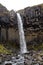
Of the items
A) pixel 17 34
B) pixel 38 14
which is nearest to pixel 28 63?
pixel 17 34

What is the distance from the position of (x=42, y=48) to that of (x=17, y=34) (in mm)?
6717

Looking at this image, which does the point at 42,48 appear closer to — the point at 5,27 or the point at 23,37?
the point at 23,37

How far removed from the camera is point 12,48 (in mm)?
48250

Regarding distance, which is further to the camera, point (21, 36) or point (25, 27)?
point (25, 27)

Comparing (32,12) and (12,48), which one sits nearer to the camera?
(12,48)

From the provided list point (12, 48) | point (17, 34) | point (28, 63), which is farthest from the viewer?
point (17, 34)

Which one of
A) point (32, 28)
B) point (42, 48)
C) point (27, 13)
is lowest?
point (42, 48)

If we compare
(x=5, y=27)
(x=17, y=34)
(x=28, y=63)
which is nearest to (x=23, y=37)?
(x=17, y=34)

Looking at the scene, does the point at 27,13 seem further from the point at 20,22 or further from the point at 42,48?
the point at 42,48

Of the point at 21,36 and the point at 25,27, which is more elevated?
the point at 25,27

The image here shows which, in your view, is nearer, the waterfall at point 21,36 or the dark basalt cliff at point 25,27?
the waterfall at point 21,36

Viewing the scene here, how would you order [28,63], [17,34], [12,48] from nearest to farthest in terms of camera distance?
[28,63] → [12,48] → [17,34]

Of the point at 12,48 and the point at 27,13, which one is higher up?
the point at 27,13

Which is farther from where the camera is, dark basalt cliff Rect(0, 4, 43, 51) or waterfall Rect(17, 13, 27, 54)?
dark basalt cliff Rect(0, 4, 43, 51)
